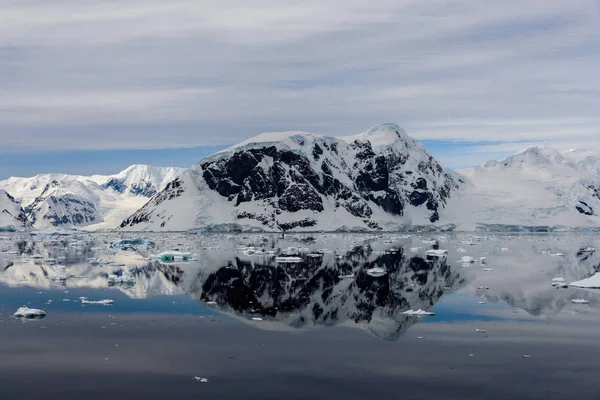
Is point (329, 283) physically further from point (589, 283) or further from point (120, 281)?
point (589, 283)

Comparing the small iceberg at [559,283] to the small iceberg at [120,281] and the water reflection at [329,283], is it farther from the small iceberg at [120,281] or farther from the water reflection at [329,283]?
the small iceberg at [120,281]

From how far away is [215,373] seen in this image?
22.4 metres

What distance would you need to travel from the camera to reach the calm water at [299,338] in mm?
20844

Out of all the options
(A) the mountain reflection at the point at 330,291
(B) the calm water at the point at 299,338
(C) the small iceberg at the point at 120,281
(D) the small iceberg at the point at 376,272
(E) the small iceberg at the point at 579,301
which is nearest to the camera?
(B) the calm water at the point at 299,338

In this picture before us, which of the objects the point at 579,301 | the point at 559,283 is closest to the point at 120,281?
the point at 579,301

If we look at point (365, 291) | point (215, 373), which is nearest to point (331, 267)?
point (365, 291)

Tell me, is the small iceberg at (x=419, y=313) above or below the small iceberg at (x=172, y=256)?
below

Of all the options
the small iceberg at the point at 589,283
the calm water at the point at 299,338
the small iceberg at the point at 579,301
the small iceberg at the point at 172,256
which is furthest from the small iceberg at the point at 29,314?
the small iceberg at the point at 172,256

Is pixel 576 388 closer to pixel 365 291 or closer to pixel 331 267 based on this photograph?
pixel 365 291

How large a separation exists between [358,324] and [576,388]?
12541mm

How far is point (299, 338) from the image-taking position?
2838 cm

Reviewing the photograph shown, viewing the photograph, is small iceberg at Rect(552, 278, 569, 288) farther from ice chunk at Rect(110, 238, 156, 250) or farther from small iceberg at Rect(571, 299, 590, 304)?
ice chunk at Rect(110, 238, 156, 250)

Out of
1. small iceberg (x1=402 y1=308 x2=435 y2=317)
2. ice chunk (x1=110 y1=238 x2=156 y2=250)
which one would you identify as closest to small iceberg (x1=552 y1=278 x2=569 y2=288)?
small iceberg (x1=402 y1=308 x2=435 y2=317)

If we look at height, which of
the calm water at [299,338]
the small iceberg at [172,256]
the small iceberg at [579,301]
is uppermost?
the small iceberg at [172,256]
